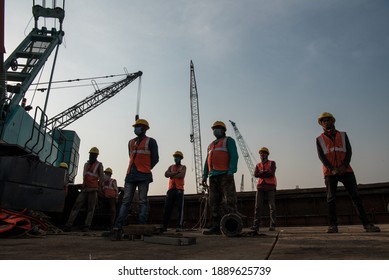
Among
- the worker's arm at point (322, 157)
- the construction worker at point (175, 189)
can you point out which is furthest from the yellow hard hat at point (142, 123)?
the worker's arm at point (322, 157)

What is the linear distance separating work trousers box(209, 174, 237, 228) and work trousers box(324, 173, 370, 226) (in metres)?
1.56

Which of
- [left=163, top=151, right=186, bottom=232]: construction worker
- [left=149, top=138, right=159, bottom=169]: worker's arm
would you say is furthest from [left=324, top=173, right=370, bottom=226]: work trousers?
[left=163, top=151, right=186, bottom=232]: construction worker

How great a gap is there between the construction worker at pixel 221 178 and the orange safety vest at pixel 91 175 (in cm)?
324

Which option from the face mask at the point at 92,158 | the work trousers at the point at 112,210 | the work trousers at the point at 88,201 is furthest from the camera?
the work trousers at the point at 112,210

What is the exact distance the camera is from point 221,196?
494 centimetres

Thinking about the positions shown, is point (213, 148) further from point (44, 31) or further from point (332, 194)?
point (44, 31)

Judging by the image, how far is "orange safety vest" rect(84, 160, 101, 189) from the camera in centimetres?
693

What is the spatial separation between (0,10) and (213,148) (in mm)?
5113

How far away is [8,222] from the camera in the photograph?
12.9 feet

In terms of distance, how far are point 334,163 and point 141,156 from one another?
Answer: 3.18 metres

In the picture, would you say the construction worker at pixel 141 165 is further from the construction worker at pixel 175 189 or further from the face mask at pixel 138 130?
the construction worker at pixel 175 189

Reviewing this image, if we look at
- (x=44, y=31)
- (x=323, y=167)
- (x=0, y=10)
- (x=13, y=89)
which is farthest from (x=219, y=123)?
(x=44, y=31)

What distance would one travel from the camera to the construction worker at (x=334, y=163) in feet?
14.9
